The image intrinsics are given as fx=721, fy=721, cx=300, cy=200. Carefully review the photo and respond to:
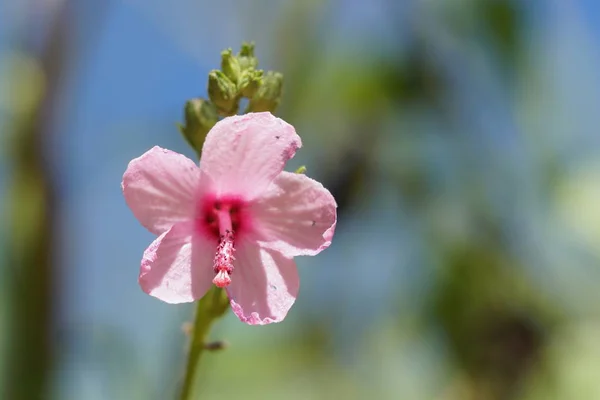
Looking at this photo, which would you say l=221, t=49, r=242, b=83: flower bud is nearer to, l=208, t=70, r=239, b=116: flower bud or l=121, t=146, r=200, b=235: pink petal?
l=208, t=70, r=239, b=116: flower bud

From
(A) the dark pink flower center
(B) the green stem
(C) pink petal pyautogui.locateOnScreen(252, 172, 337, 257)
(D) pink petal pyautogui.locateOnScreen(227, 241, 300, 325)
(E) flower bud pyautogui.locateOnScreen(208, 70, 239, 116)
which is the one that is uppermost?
(E) flower bud pyautogui.locateOnScreen(208, 70, 239, 116)

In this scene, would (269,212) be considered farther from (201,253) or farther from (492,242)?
(492,242)

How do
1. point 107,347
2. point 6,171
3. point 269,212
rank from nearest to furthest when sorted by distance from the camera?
point 269,212 < point 107,347 < point 6,171

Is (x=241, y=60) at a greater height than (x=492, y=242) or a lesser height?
greater

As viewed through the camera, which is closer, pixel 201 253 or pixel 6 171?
pixel 201 253

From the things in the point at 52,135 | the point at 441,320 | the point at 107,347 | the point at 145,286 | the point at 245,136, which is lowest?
the point at 107,347

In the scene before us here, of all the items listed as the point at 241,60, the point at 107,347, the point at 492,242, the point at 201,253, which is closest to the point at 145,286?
the point at 201,253

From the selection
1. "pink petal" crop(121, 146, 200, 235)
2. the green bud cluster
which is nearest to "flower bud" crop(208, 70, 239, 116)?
the green bud cluster

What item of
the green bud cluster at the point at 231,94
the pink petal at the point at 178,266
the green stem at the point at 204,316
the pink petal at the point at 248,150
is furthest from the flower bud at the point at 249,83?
the green stem at the point at 204,316
